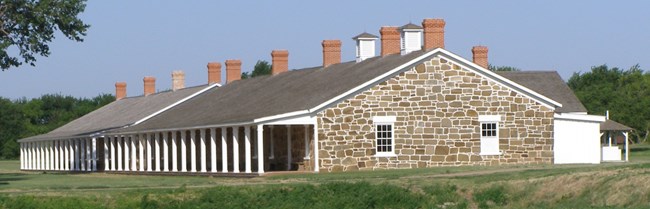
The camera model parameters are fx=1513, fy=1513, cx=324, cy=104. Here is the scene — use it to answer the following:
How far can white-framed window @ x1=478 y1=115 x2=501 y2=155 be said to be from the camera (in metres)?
50.7

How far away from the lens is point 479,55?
62.2m

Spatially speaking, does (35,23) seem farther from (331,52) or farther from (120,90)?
(120,90)

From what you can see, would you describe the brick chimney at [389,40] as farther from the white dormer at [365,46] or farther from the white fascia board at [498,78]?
the white fascia board at [498,78]

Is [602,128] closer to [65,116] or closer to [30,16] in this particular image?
[30,16]

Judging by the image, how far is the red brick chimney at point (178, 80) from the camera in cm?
8356

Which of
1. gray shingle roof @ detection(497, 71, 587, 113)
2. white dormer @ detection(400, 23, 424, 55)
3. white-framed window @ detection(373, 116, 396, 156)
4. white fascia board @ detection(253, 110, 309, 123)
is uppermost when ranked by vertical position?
white dormer @ detection(400, 23, 424, 55)

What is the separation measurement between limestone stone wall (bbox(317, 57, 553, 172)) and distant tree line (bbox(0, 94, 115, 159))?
198ft

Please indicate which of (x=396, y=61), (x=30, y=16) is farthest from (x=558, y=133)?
(x=30, y=16)

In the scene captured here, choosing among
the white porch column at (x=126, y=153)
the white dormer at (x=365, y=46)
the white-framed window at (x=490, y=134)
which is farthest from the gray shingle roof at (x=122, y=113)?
the white-framed window at (x=490, y=134)

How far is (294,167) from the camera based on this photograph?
52.0m

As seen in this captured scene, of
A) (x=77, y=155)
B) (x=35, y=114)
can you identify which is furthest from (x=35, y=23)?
(x=35, y=114)

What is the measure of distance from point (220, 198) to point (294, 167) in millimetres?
16374

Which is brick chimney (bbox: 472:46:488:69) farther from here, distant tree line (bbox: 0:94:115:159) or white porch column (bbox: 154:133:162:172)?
distant tree line (bbox: 0:94:115:159)

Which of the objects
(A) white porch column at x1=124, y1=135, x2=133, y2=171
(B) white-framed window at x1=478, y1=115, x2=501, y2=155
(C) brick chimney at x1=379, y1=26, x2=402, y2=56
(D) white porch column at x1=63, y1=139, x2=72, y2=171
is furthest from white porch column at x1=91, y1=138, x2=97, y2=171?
(B) white-framed window at x1=478, y1=115, x2=501, y2=155
